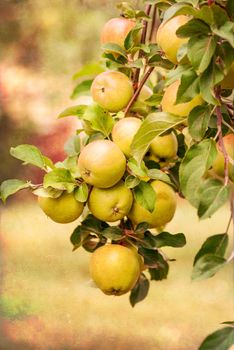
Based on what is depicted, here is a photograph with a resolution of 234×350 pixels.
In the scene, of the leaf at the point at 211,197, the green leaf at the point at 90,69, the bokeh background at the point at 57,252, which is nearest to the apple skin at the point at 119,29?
the green leaf at the point at 90,69

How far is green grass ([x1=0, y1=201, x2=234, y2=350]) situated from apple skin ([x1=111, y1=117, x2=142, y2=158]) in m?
0.67

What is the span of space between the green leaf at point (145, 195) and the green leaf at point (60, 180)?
0.07 metres

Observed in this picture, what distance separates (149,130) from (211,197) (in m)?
0.12

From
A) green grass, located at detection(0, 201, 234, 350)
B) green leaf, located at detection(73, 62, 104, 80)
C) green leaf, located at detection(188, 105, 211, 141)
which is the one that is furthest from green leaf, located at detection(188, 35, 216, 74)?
green grass, located at detection(0, 201, 234, 350)

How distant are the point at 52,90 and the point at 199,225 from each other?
1.50 ft

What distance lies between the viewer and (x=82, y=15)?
1.42 meters

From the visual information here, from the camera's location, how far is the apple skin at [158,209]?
702 mm

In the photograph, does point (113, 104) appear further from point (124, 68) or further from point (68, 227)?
point (68, 227)

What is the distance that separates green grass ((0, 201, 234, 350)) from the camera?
128cm

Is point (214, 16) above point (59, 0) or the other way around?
above

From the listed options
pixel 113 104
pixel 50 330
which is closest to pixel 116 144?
pixel 113 104

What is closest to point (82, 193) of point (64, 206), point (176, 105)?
point (64, 206)

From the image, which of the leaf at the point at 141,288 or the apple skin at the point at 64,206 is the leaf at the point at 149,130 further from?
the leaf at the point at 141,288

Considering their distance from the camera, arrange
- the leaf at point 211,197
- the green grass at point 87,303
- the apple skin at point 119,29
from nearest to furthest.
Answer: the leaf at point 211,197
the apple skin at point 119,29
the green grass at point 87,303
